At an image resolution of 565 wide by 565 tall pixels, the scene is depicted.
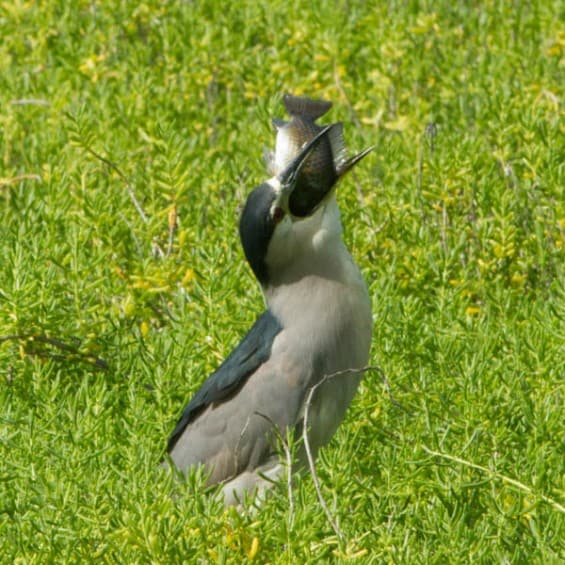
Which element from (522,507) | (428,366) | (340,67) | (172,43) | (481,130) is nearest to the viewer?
(522,507)

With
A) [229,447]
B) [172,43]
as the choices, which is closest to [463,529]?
[229,447]

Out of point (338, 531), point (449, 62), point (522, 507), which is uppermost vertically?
point (338, 531)

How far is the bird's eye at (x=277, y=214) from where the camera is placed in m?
4.88

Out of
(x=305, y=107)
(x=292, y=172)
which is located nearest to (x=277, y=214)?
(x=292, y=172)

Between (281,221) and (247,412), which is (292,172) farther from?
(247,412)

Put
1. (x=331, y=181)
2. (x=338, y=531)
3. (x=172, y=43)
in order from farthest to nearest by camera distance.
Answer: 1. (x=172, y=43)
2. (x=331, y=181)
3. (x=338, y=531)

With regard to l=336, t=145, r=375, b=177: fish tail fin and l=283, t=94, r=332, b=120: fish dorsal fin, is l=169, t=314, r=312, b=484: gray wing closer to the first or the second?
l=336, t=145, r=375, b=177: fish tail fin

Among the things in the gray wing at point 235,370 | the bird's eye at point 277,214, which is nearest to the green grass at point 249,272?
the gray wing at point 235,370

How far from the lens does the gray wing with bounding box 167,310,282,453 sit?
507 centimetres

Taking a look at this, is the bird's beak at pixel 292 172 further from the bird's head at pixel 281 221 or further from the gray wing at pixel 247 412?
the gray wing at pixel 247 412

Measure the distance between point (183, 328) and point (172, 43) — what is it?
3.75 metres

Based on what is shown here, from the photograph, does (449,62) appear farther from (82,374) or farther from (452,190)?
(82,374)

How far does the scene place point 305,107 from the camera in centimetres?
545

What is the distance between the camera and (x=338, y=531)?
12.8 feet
